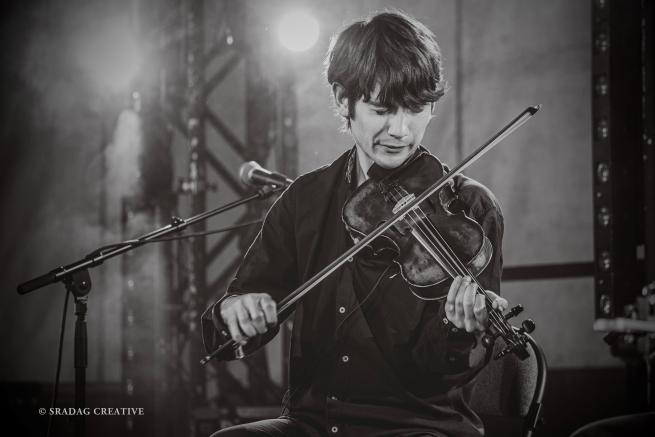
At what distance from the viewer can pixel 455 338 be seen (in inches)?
84.5

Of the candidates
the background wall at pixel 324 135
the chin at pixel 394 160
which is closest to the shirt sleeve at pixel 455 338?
the chin at pixel 394 160

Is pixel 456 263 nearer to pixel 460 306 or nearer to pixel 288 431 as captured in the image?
pixel 460 306

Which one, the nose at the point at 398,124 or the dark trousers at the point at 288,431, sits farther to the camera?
the nose at the point at 398,124

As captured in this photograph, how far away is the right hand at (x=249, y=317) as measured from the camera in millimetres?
2174

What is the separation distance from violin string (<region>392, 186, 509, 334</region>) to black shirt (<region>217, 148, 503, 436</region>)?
0.27ft

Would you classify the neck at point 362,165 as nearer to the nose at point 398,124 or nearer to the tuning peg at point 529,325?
the nose at point 398,124

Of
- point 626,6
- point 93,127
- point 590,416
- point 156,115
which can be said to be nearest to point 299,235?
point 626,6

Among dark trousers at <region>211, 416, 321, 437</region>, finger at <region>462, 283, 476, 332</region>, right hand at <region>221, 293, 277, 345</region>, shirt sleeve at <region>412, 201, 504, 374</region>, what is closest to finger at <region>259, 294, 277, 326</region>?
right hand at <region>221, 293, 277, 345</region>

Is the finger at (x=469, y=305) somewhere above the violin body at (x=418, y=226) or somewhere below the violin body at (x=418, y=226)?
below

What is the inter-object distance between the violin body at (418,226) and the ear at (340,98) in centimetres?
32

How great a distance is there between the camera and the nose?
2.44 m

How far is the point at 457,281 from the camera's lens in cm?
205

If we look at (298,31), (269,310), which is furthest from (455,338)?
(298,31)

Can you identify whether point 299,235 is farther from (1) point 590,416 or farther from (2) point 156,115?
(2) point 156,115
